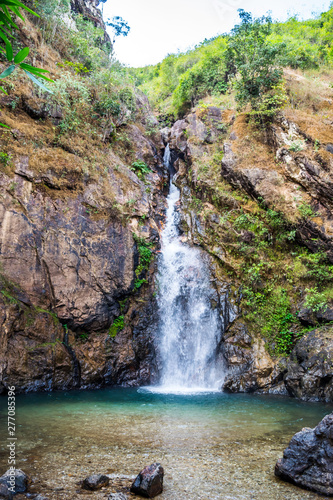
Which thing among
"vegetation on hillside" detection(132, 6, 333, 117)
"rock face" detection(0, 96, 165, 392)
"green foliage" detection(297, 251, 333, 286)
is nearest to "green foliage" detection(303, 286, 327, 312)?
"green foliage" detection(297, 251, 333, 286)

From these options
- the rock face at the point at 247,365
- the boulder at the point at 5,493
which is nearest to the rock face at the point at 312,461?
the boulder at the point at 5,493

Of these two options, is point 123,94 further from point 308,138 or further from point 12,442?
point 12,442

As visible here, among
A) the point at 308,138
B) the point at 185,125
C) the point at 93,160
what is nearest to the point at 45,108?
the point at 93,160

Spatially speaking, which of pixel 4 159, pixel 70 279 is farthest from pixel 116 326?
pixel 4 159

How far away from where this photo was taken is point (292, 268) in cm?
1416

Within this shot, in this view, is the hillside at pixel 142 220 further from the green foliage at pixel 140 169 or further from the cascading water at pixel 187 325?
the cascading water at pixel 187 325

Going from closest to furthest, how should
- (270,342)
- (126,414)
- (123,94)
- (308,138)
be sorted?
(126,414), (270,342), (308,138), (123,94)

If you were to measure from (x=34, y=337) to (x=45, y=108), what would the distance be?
10.5 m

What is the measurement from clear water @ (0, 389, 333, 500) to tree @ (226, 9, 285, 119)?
14671 millimetres

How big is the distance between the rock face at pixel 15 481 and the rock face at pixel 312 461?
353cm

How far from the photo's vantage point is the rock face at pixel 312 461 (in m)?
4.31

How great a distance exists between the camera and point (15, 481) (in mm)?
3889

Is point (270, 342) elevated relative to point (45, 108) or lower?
lower

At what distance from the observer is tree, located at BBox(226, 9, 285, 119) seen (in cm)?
1684
